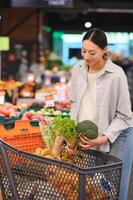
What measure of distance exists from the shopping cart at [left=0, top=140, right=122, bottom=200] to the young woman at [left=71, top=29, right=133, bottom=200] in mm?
541

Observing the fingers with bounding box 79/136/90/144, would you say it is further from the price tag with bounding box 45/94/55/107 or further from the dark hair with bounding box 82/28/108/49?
the price tag with bounding box 45/94/55/107

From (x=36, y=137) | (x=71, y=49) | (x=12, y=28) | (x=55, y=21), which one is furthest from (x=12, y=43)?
(x=36, y=137)

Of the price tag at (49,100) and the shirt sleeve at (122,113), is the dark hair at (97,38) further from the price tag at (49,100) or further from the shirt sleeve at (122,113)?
the price tag at (49,100)

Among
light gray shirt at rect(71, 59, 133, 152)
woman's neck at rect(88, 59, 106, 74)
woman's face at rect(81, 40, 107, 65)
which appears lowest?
light gray shirt at rect(71, 59, 133, 152)

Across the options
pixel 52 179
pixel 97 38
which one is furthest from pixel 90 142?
pixel 97 38

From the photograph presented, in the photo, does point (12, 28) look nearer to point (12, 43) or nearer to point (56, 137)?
point (12, 43)

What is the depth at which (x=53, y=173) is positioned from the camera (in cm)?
295

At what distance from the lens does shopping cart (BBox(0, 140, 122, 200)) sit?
9.45ft

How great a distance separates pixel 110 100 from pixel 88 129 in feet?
1.34

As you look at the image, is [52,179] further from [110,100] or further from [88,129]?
[110,100]

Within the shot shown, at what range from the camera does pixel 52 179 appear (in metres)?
2.95

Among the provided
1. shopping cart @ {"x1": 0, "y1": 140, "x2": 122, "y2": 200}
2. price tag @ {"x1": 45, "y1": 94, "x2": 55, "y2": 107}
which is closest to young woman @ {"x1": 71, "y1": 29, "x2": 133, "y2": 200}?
shopping cart @ {"x1": 0, "y1": 140, "x2": 122, "y2": 200}

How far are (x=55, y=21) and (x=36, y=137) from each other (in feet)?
49.0

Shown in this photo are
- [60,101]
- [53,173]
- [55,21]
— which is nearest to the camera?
[53,173]
